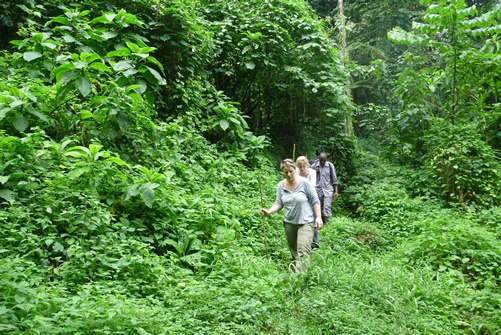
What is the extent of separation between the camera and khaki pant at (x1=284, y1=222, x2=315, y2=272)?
4.62 meters

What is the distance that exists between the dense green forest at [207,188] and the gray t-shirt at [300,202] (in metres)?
0.66

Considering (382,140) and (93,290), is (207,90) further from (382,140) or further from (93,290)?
(382,140)

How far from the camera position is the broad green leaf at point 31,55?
4699 millimetres

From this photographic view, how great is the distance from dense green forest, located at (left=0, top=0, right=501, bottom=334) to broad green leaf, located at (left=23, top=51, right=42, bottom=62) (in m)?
0.07

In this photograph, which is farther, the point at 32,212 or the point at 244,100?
the point at 244,100

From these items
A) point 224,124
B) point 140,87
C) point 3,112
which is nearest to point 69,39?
point 140,87

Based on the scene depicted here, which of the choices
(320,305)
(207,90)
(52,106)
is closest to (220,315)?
(320,305)

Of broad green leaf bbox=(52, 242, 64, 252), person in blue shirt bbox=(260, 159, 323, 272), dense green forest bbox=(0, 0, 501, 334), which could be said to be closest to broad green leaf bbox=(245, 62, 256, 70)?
dense green forest bbox=(0, 0, 501, 334)

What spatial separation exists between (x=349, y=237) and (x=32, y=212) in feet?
19.0

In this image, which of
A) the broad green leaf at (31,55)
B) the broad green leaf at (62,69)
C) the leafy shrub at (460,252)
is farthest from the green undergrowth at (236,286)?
the broad green leaf at (31,55)

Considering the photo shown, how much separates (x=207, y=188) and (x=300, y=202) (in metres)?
1.77

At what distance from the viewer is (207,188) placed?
5.87 metres

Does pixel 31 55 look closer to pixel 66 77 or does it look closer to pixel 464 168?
pixel 66 77

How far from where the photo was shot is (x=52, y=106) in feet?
16.0
